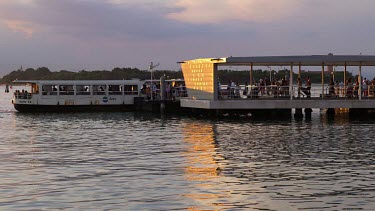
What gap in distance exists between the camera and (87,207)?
17078mm

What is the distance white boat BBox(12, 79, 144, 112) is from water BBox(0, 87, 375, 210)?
2233cm

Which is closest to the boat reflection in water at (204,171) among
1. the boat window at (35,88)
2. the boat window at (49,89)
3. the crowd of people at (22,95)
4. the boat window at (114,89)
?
the boat window at (114,89)

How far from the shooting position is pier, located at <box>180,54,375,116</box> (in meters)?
49.1

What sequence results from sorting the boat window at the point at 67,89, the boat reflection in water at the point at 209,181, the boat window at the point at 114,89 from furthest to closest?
the boat window at the point at 114,89 → the boat window at the point at 67,89 → the boat reflection in water at the point at 209,181

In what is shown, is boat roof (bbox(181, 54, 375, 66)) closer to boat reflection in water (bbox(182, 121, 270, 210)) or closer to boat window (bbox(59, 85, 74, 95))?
boat reflection in water (bbox(182, 121, 270, 210))

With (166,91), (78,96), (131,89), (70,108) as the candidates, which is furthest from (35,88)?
(166,91)

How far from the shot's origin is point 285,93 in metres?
51.2

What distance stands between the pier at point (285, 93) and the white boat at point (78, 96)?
1371 centimetres

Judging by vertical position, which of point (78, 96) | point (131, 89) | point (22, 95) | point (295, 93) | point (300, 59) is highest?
point (300, 59)

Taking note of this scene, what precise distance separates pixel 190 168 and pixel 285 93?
28.4 metres

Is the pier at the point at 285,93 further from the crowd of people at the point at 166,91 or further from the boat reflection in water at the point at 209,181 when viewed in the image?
the boat reflection in water at the point at 209,181

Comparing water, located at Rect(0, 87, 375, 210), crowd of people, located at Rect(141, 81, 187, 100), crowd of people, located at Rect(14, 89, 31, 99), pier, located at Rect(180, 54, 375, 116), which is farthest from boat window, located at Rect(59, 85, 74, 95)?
water, located at Rect(0, 87, 375, 210)

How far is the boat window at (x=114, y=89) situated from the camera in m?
66.5

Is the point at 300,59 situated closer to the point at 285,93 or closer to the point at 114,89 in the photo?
the point at 285,93
